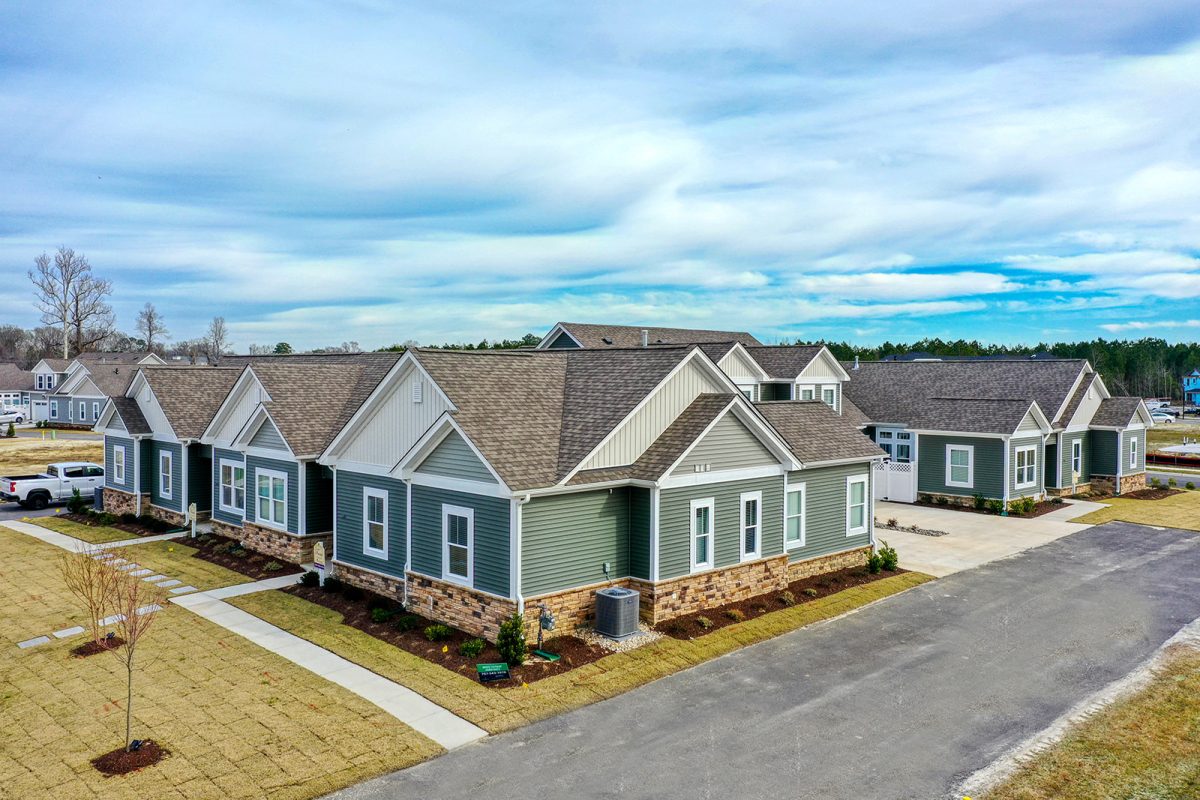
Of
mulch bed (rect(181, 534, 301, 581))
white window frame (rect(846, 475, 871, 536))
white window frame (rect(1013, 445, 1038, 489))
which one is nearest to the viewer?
mulch bed (rect(181, 534, 301, 581))

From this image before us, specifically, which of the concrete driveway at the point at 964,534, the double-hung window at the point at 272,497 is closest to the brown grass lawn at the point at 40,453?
the double-hung window at the point at 272,497

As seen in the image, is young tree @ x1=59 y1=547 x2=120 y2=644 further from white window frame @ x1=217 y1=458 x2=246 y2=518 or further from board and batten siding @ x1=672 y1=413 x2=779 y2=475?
board and batten siding @ x1=672 y1=413 x2=779 y2=475

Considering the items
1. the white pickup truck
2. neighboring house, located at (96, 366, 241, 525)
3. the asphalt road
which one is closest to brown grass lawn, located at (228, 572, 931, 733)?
the asphalt road

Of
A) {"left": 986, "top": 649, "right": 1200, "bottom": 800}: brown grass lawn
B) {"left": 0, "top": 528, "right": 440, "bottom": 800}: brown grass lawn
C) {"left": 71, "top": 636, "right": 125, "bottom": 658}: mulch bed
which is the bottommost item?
{"left": 986, "top": 649, "right": 1200, "bottom": 800}: brown grass lawn

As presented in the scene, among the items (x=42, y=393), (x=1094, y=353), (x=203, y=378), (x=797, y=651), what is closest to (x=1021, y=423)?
(x=797, y=651)

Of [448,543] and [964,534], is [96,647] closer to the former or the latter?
[448,543]

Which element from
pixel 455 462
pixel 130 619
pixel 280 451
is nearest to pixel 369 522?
pixel 455 462

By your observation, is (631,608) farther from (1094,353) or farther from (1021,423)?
(1094,353)
